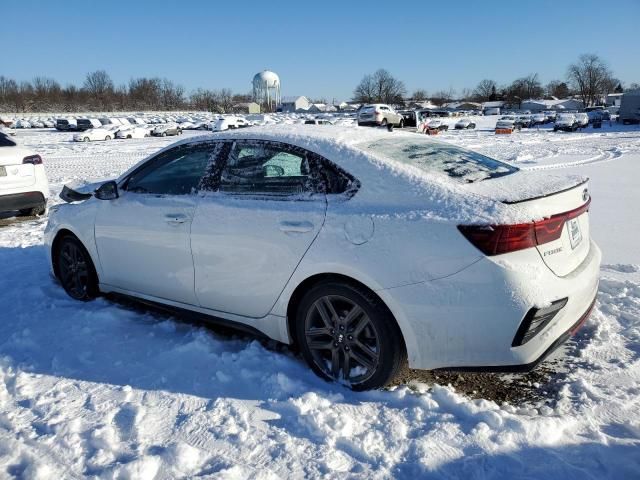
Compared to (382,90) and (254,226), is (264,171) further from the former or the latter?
(382,90)

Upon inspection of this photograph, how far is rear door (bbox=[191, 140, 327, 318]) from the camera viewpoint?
3.21 m

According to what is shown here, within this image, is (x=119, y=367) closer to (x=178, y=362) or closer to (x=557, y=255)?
(x=178, y=362)

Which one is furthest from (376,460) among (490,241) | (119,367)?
Result: (119,367)

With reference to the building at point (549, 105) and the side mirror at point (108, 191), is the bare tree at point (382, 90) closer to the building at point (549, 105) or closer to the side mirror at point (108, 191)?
the building at point (549, 105)

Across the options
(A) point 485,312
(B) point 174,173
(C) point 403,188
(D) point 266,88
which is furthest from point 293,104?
(A) point 485,312

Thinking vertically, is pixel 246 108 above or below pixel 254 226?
above

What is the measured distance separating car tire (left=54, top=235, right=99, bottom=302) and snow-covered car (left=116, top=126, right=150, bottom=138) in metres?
35.8

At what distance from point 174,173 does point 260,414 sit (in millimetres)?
2006

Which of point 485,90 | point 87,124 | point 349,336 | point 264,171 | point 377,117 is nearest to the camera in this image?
point 349,336

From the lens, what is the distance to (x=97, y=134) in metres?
34.3

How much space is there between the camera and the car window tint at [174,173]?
383cm

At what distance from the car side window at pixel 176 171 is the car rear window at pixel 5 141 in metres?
5.06

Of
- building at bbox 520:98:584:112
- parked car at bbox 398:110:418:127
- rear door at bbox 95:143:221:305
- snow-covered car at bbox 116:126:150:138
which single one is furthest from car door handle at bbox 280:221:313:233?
building at bbox 520:98:584:112

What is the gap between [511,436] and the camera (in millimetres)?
2666
